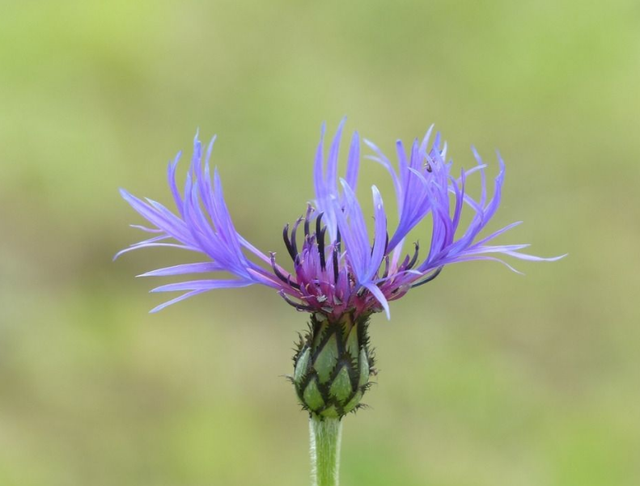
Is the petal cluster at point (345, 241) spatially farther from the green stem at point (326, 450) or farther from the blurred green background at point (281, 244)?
the blurred green background at point (281, 244)

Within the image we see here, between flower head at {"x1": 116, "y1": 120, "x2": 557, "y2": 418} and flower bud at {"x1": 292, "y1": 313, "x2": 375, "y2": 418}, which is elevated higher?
flower head at {"x1": 116, "y1": 120, "x2": 557, "y2": 418}

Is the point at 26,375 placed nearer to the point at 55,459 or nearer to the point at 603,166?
the point at 55,459

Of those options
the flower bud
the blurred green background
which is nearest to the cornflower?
the flower bud

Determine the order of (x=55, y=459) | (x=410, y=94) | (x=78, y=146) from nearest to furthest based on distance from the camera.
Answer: (x=55, y=459), (x=78, y=146), (x=410, y=94)

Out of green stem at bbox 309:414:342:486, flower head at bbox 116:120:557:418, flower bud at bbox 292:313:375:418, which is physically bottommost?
green stem at bbox 309:414:342:486

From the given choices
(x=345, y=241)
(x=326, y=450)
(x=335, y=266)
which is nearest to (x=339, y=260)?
(x=335, y=266)

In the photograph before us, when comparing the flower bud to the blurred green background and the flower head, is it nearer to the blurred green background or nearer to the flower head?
the flower head

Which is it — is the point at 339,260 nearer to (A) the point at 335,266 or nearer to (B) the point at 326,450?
(A) the point at 335,266

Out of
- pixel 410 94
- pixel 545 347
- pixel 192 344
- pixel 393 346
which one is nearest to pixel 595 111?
pixel 410 94
